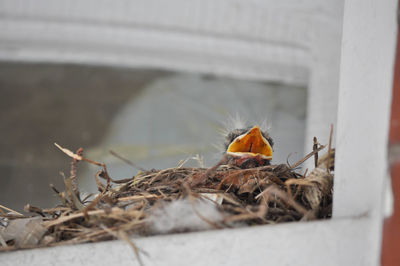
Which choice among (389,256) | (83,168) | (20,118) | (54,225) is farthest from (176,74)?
(389,256)

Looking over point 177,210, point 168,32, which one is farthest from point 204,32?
point 177,210

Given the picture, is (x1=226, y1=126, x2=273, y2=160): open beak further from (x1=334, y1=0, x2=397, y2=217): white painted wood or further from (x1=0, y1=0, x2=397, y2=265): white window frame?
(x1=0, y1=0, x2=397, y2=265): white window frame

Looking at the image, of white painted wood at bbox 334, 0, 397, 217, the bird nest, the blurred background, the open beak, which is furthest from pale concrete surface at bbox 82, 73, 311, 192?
white painted wood at bbox 334, 0, 397, 217

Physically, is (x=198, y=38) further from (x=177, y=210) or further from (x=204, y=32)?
(x=177, y=210)

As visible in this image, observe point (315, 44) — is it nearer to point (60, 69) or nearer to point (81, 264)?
point (60, 69)

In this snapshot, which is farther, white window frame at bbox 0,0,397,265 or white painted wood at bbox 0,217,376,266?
white window frame at bbox 0,0,397,265
